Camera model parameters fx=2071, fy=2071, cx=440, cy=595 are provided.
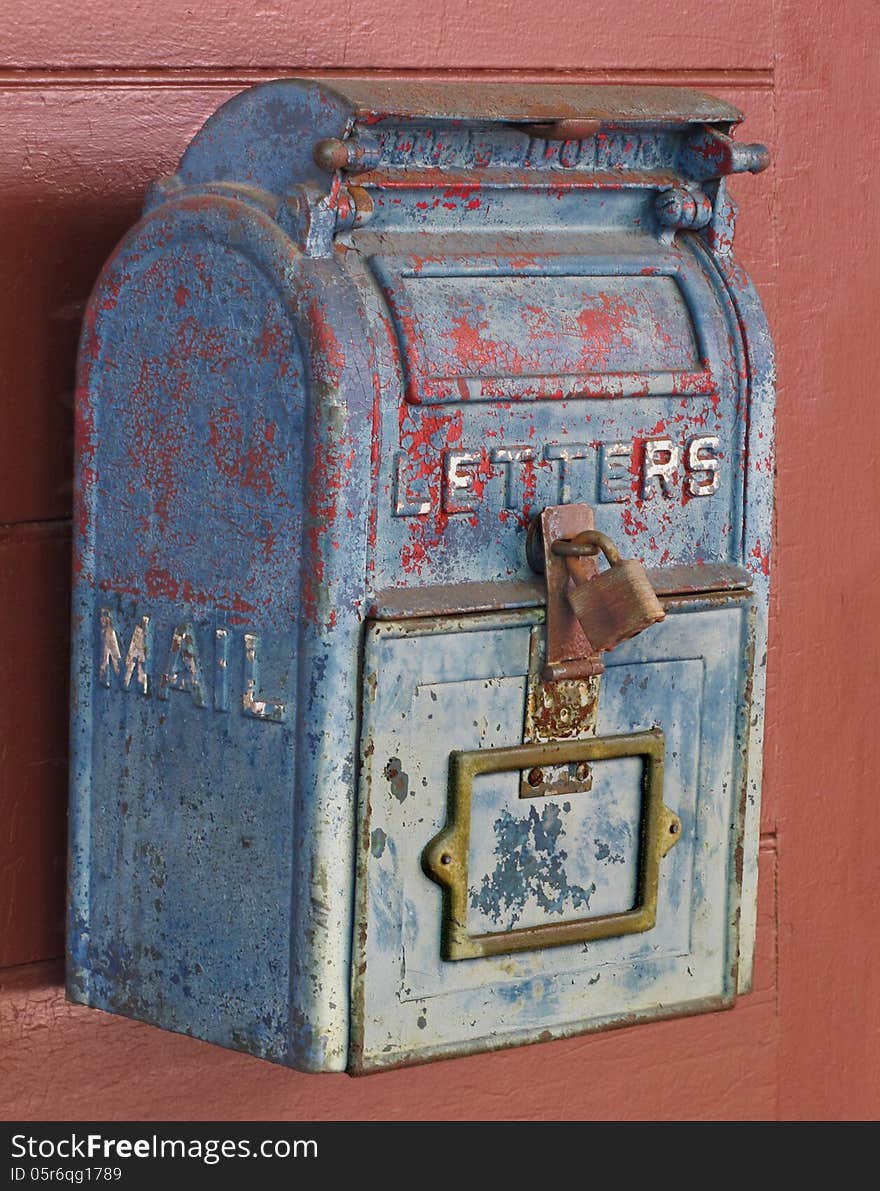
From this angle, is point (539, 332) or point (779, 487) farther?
point (779, 487)

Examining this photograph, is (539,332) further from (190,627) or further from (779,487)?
(779,487)

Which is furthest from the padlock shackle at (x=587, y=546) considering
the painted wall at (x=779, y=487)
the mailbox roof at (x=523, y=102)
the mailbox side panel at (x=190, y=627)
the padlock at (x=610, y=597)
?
the painted wall at (x=779, y=487)

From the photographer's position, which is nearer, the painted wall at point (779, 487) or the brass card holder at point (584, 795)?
the brass card holder at point (584, 795)

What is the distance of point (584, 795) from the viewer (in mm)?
1975

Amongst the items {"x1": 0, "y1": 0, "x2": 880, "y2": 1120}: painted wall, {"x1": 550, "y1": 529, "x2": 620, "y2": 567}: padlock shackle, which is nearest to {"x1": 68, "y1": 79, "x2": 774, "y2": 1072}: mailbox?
{"x1": 550, "y1": 529, "x2": 620, "y2": 567}: padlock shackle

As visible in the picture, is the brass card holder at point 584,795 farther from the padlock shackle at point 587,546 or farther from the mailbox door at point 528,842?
the padlock shackle at point 587,546

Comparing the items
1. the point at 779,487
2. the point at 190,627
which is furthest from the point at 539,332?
A: the point at 779,487

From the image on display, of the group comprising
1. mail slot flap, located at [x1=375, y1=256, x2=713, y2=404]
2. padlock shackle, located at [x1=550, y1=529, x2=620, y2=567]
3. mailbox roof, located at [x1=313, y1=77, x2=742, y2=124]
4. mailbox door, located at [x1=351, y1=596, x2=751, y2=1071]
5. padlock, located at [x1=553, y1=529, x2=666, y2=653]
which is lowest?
mailbox door, located at [x1=351, y1=596, x2=751, y2=1071]

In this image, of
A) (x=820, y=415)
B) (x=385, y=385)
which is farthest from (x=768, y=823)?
(x=385, y=385)

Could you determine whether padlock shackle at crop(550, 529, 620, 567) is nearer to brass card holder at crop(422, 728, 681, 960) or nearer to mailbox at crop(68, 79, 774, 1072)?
mailbox at crop(68, 79, 774, 1072)

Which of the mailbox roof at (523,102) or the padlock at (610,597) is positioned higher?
the mailbox roof at (523,102)

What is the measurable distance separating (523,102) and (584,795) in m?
0.65

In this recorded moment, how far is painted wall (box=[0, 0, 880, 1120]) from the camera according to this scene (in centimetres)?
209

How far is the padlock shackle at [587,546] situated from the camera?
187 centimetres
